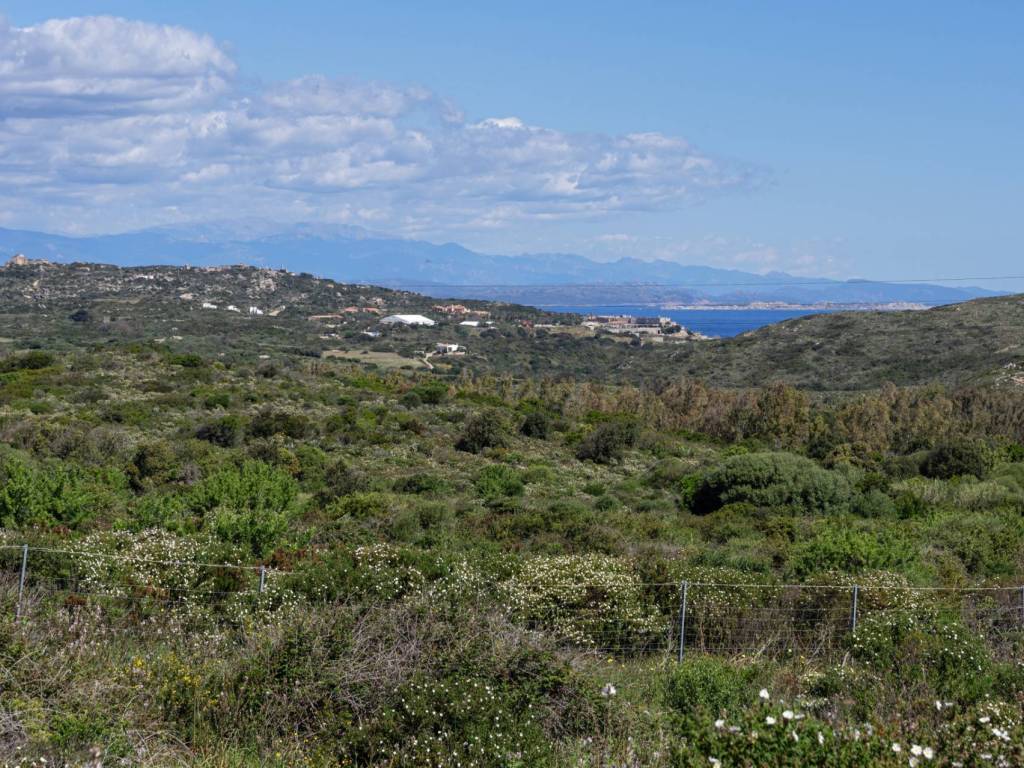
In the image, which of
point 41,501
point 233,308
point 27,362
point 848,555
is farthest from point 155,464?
point 233,308

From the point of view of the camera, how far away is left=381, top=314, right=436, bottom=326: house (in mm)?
94438

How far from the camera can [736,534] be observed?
17656 mm

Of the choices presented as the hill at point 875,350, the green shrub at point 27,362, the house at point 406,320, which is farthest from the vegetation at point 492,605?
the house at point 406,320

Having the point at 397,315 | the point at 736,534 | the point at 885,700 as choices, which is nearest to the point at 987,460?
the point at 736,534

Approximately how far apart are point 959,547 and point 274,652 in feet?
38.4

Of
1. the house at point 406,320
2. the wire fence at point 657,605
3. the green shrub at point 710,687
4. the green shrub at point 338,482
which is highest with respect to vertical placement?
the house at point 406,320

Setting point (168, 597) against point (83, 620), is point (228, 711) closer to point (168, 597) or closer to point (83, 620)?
point (83, 620)

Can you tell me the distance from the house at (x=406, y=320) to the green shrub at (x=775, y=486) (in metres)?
72.7

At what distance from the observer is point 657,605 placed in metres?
10.4

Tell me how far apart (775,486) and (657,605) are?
12.0 metres

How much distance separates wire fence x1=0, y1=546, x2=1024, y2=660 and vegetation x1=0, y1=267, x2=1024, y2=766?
0.12 ft

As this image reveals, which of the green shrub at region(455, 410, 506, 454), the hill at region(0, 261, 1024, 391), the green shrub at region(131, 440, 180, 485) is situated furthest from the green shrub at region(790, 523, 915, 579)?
the hill at region(0, 261, 1024, 391)

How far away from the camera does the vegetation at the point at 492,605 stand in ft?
19.0

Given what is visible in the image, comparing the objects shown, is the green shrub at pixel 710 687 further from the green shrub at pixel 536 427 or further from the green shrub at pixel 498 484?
the green shrub at pixel 536 427
